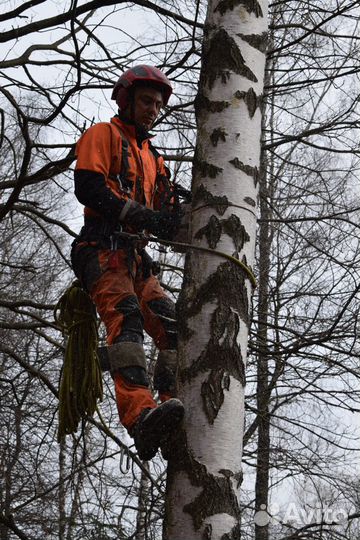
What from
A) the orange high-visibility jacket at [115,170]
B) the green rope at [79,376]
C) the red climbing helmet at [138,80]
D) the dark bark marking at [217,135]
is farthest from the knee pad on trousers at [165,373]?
the red climbing helmet at [138,80]

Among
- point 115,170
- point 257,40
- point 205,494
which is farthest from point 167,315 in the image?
point 205,494

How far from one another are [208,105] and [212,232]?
46cm

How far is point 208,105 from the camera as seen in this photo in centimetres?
270

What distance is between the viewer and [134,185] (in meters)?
3.50

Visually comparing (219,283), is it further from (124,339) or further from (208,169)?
(124,339)

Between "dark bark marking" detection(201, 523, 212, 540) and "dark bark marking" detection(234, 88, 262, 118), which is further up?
"dark bark marking" detection(234, 88, 262, 118)

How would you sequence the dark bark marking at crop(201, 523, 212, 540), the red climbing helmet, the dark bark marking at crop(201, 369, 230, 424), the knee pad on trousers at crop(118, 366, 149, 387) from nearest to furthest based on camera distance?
the dark bark marking at crop(201, 523, 212, 540) → the dark bark marking at crop(201, 369, 230, 424) → the knee pad on trousers at crop(118, 366, 149, 387) → the red climbing helmet

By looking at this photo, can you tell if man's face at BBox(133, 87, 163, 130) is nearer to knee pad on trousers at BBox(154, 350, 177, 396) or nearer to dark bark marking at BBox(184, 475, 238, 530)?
knee pad on trousers at BBox(154, 350, 177, 396)

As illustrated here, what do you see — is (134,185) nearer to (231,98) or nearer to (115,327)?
(115,327)

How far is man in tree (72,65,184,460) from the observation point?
3000 millimetres

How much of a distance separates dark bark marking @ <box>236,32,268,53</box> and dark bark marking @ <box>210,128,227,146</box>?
373 millimetres

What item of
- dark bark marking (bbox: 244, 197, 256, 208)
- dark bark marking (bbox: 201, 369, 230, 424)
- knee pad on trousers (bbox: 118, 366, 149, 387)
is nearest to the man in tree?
knee pad on trousers (bbox: 118, 366, 149, 387)

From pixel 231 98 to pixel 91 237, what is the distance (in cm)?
94

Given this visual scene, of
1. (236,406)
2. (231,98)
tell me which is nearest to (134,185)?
(231,98)
